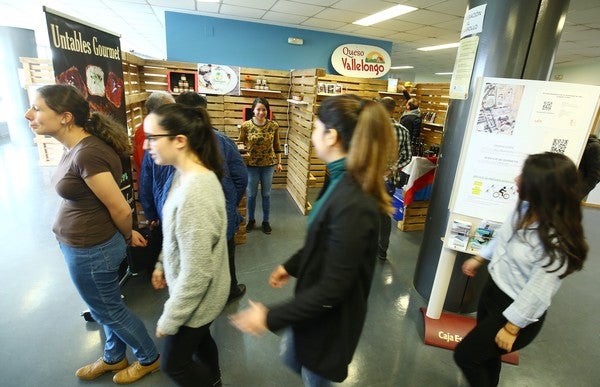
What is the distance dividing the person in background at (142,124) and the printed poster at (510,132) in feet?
7.01

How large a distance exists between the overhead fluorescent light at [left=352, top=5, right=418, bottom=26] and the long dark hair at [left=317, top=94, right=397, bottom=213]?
4.84 meters

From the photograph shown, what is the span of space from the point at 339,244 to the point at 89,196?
125 cm

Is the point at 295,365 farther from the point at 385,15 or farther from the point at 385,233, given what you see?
the point at 385,15

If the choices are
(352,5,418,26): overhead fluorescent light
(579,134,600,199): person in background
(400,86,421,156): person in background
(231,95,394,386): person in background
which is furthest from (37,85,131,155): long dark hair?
(352,5,418,26): overhead fluorescent light

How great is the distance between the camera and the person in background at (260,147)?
12.2 feet

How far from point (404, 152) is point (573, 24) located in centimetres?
435

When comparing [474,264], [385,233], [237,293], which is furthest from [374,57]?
[474,264]

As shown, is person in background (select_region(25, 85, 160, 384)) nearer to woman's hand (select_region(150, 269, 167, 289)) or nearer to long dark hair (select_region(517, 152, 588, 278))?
woman's hand (select_region(150, 269, 167, 289))

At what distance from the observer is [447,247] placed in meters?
2.21

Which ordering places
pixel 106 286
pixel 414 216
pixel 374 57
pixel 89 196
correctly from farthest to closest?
pixel 374 57
pixel 414 216
pixel 106 286
pixel 89 196

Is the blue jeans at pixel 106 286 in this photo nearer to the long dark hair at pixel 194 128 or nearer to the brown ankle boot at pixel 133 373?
the brown ankle boot at pixel 133 373

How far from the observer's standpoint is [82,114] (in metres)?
1.52

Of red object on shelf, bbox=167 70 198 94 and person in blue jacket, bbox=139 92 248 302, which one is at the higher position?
red object on shelf, bbox=167 70 198 94

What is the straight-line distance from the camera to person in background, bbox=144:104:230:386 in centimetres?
112
